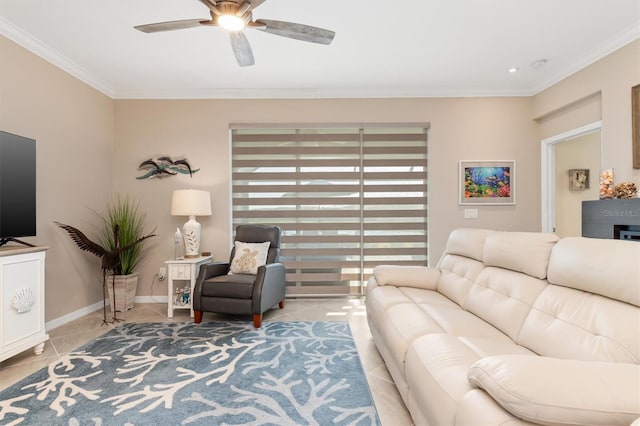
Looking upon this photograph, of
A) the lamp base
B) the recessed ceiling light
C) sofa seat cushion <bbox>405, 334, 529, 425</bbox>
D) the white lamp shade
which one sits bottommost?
sofa seat cushion <bbox>405, 334, 529, 425</bbox>

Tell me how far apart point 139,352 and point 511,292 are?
2775 millimetres

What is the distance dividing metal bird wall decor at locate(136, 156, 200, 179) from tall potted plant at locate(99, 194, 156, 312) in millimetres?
432

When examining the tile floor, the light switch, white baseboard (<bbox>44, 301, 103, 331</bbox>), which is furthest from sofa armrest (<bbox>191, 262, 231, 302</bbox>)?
the light switch

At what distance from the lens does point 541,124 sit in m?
4.25

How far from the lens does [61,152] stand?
11.1ft

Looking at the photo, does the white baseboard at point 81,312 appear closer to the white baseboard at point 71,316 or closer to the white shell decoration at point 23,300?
the white baseboard at point 71,316

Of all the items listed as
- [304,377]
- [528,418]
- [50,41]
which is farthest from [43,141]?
[528,418]

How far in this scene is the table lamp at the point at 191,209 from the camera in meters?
3.78

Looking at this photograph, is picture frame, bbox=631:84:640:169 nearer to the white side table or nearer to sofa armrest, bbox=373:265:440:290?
sofa armrest, bbox=373:265:440:290

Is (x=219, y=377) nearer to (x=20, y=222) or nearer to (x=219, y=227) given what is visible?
(x=20, y=222)

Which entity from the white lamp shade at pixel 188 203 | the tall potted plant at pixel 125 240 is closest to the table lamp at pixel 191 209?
the white lamp shade at pixel 188 203

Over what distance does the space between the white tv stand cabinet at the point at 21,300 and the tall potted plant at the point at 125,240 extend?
0.91 metres

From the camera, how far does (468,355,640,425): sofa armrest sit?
2.75ft

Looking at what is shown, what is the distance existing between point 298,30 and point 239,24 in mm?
394
